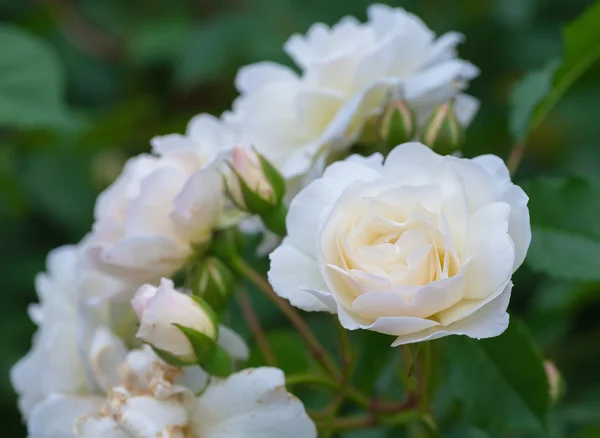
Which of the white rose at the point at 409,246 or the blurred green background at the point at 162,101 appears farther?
the blurred green background at the point at 162,101

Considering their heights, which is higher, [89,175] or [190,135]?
[190,135]

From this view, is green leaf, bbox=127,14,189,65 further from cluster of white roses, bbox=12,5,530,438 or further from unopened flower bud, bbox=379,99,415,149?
unopened flower bud, bbox=379,99,415,149

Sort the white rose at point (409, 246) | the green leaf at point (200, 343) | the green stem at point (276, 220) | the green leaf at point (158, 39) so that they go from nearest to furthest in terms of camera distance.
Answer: the white rose at point (409, 246), the green leaf at point (200, 343), the green stem at point (276, 220), the green leaf at point (158, 39)

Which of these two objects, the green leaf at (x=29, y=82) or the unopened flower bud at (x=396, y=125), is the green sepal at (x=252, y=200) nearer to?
the unopened flower bud at (x=396, y=125)

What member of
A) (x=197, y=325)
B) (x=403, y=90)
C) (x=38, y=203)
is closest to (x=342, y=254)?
(x=197, y=325)

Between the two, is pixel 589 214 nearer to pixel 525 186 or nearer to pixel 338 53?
pixel 525 186

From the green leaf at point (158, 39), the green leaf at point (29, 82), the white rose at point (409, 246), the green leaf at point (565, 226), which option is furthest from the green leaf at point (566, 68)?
the green leaf at point (158, 39)
